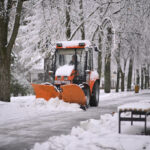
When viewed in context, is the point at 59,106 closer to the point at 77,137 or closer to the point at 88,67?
the point at 88,67

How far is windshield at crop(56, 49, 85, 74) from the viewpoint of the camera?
12727 mm

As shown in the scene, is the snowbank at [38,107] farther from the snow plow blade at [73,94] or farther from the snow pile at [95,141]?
the snow pile at [95,141]

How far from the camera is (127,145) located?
212 inches

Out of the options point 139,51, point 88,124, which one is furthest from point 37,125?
point 139,51

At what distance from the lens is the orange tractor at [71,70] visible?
12242 mm

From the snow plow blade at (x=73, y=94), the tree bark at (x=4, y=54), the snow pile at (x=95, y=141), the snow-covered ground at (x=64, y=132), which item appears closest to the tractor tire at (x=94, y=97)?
the snow plow blade at (x=73, y=94)

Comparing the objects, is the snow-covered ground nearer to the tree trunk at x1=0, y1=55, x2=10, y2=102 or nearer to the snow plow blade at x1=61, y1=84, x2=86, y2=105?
the snow plow blade at x1=61, y1=84, x2=86, y2=105

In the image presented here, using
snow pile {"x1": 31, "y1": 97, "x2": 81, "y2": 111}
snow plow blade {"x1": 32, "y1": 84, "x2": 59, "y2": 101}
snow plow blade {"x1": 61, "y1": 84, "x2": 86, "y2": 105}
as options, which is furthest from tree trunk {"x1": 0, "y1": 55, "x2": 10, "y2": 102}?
snow plow blade {"x1": 61, "y1": 84, "x2": 86, "y2": 105}

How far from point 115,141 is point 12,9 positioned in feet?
30.5

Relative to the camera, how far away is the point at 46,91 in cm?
1230

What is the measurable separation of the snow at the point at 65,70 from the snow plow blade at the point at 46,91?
Answer: 864 mm

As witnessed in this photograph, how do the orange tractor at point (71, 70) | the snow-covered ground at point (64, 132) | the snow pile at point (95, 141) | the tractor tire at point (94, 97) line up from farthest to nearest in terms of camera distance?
the tractor tire at point (94, 97) → the orange tractor at point (71, 70) → the snow-covered ground at point (64, 132) → the snow pile at point (95, 141)

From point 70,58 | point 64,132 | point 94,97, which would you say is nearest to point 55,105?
point 70,58

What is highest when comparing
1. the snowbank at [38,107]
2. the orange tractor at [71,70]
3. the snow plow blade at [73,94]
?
the orange tractor at [71,70]
